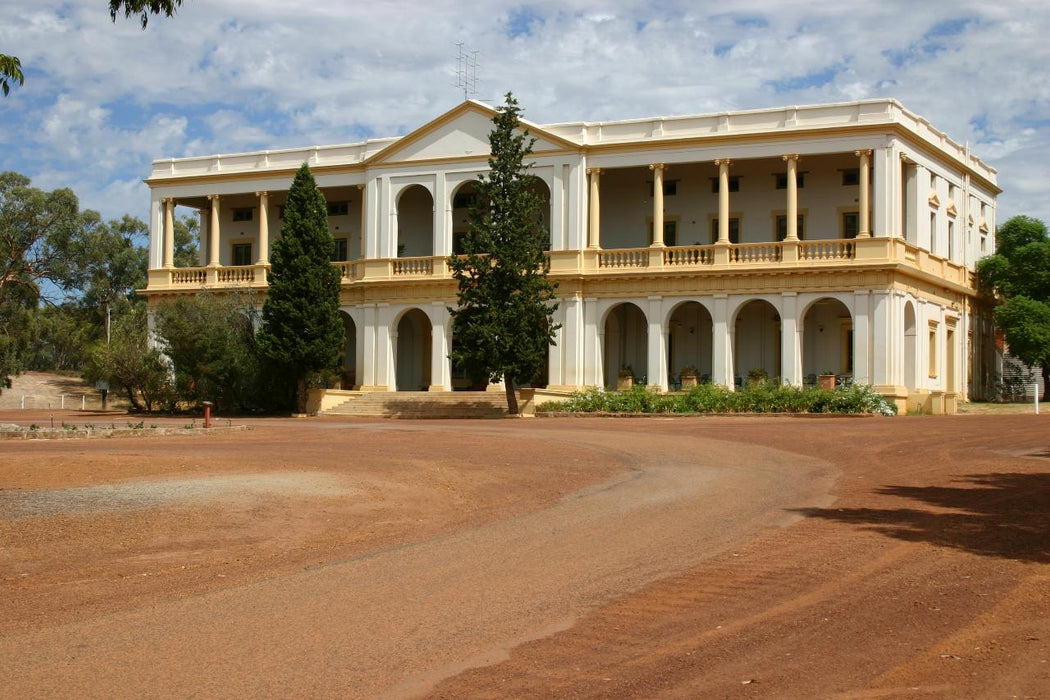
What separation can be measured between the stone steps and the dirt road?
63.1 feet

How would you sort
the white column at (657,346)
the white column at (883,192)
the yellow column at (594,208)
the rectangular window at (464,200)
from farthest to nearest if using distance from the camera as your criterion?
the rectangular window at (464,200), the yellow column at (594,208), the white column at (657,346), the white column at (883,192)

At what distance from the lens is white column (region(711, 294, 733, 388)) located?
42.5 m

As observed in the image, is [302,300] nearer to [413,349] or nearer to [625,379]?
[413,349]

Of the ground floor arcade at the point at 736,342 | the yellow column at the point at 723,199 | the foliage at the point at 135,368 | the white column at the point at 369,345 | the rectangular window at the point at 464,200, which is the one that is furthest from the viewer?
the rectangular window at the point at 464,200

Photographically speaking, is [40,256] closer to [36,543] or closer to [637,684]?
[36,543]

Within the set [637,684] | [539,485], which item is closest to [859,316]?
[539,485]

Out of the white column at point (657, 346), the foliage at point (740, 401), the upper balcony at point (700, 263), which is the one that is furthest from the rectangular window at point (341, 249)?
the foliage at point (740, 401)

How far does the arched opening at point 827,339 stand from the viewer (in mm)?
43969

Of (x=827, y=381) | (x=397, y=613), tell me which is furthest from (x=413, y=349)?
(x=397, y=613)

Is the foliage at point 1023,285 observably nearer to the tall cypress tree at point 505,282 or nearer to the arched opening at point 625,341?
the arched opening at point 625,341

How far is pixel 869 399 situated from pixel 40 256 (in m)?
56.5

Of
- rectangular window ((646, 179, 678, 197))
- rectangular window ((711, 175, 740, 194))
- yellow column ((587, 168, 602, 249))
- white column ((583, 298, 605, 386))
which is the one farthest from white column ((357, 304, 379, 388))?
rectangular window ((711, 175, 740, 194))

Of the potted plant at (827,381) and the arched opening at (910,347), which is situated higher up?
the arched opening at (910,347)

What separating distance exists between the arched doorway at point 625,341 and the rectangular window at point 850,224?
8.30 m
